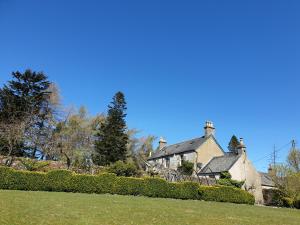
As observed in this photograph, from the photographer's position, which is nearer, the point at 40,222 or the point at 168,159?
the point at 40,222

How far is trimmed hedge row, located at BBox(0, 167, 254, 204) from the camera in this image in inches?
894

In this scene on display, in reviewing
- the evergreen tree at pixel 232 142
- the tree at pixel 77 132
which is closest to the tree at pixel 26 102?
the tree at pixel 77 132

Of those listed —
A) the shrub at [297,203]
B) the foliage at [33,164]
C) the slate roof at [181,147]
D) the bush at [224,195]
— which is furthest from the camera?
the slate roof at [181,147]

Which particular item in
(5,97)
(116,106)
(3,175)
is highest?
(116,106)

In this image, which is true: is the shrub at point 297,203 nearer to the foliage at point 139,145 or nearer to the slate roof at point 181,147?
the slate roof at point 181,147

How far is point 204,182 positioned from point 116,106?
2233 cm

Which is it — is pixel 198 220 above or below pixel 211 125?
below

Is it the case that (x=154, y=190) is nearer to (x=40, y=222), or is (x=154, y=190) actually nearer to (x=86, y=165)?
(x=86, y=165)

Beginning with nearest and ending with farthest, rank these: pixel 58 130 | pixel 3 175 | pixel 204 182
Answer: pixel 3 175 → pixel 204 182 → pixel 58 130

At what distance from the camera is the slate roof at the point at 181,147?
169ft

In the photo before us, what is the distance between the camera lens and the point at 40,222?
1078cm

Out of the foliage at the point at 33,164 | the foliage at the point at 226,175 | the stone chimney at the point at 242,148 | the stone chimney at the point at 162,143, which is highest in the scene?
the stone chimney at the point at 162,143

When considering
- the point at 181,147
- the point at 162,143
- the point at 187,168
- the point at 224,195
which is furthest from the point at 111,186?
the point at 162,143

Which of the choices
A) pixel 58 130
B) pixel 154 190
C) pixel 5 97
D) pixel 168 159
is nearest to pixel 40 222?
pixel 154 190
